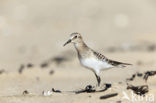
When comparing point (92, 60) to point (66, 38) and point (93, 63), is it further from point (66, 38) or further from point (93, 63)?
point (66, 38)

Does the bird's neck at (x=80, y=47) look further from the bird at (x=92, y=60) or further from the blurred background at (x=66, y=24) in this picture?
the blurred background at (x=66, y=24)

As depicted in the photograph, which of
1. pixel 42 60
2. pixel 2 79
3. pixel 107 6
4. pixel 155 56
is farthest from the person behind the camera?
pixel 107 6

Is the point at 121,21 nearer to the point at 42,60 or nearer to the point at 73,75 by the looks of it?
the point at 42,60

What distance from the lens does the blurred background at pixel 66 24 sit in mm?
20641

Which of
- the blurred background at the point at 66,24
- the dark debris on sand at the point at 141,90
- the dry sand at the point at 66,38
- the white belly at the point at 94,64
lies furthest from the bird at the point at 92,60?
the blurred background at the point at 66,24

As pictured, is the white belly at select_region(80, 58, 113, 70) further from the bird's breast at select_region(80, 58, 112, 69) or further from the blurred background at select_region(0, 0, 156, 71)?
the blurred background at select_region(0, 0, 156, 71)

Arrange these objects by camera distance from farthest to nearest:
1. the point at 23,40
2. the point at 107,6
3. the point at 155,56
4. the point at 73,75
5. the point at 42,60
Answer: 1. the point at 107,6
2. the point at 23,40
3. the point at 42,60
4. the point at 155,56
5. the point at 73,75

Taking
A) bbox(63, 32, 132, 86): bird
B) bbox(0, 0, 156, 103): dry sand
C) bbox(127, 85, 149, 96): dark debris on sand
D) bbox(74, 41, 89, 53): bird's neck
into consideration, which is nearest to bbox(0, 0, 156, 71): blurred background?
bbox(0, 0, 156, 103): dry sand

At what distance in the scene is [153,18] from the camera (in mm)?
23000

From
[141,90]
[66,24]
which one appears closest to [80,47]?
[141,90]

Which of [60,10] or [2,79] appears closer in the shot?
[2,79]

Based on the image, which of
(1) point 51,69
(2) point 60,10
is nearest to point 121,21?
(2) point 60,10

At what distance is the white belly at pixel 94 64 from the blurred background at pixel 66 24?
8669 millimetres

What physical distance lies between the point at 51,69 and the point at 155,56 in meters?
3.59
